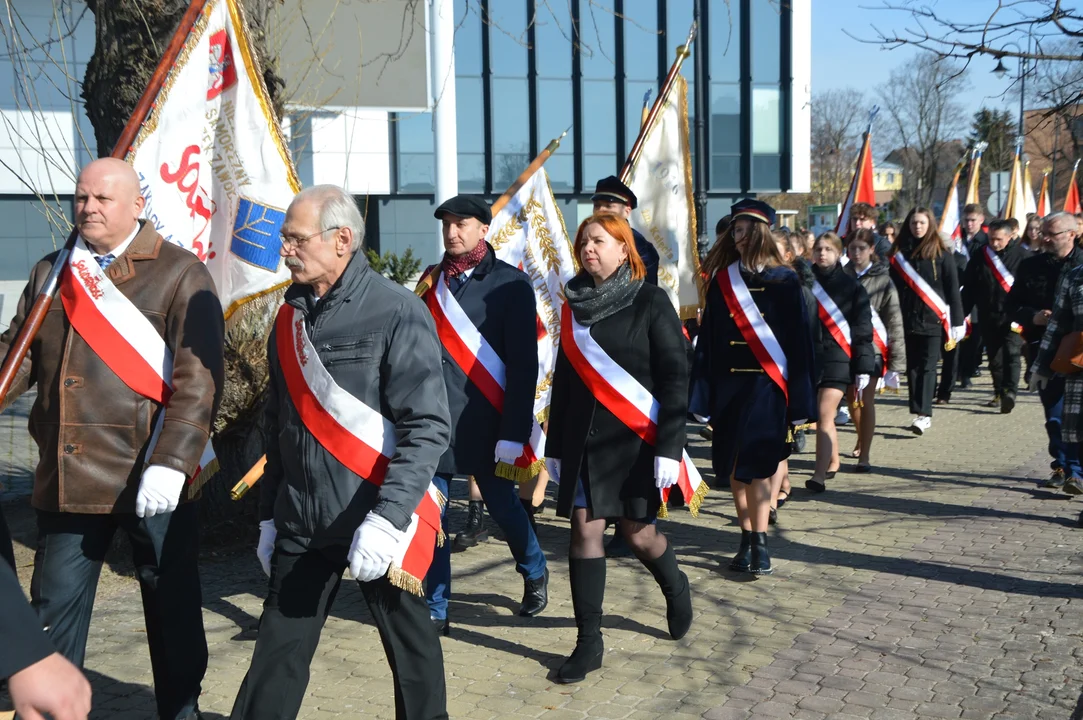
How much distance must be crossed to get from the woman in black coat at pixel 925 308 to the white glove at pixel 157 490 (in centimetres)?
824

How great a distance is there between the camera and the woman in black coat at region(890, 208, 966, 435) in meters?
10.7

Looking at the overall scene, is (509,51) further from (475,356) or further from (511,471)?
(511,471)

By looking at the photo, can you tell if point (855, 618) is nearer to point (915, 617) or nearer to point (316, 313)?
point (915, 617)

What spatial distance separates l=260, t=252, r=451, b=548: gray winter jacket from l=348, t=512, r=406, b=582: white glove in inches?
4.9

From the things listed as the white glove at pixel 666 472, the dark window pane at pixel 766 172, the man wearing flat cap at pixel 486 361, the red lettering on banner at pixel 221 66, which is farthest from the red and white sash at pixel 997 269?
the dark window pane at pixel 766 172

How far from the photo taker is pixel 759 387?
20.9 feet

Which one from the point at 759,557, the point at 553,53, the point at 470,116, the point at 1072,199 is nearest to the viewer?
the point at 759,557

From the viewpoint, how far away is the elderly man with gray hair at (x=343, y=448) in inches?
135

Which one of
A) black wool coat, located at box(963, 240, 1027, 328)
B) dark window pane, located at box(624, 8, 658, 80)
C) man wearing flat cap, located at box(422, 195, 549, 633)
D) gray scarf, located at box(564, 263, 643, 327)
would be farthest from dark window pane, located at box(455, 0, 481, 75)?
gray scarf, located at box(564, 263, 643, 327)

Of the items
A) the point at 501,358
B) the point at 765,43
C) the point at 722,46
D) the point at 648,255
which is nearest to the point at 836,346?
the point at 648,255

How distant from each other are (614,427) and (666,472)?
30 cm

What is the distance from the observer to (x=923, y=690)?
460cm

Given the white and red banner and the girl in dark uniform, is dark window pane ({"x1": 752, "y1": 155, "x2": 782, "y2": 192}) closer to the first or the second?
the girl in dark uniform

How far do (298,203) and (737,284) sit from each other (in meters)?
3.43
